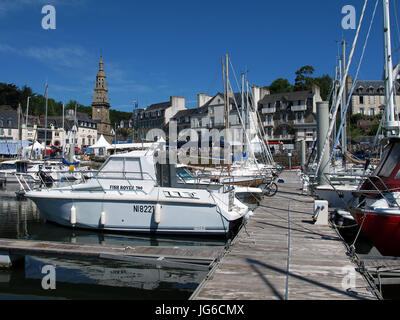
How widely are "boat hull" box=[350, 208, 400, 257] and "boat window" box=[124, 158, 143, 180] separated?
25.1ft

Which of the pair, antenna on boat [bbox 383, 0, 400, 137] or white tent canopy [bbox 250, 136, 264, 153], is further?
white tent canopy [bbox 250, 136, 264, 153]

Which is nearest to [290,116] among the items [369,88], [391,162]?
[369,88]

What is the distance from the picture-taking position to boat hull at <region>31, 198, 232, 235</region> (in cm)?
1259

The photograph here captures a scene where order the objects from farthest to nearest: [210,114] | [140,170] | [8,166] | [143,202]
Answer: [210,114]
[8,166]
[140,170]
[143,202]

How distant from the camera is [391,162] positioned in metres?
11.2

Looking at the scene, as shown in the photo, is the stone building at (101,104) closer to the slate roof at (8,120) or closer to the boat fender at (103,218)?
the slate roof at (8,120)

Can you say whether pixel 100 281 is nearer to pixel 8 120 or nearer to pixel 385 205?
pixel 385 205

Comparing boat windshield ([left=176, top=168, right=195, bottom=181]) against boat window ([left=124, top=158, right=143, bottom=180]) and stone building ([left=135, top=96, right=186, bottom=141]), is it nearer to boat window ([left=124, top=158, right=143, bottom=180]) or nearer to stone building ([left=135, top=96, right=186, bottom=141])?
boat window ([left=124, top=158, right=143, bottom=180])

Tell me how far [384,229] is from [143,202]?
7.63 m

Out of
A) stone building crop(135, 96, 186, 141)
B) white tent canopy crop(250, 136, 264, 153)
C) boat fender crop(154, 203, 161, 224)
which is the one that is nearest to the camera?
boat fender crop(154, 203, 161, 224)

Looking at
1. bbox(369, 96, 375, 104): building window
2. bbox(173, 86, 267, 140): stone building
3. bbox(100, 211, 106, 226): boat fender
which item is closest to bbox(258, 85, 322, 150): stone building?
bbox(173, 86, 267, 140): stone building
